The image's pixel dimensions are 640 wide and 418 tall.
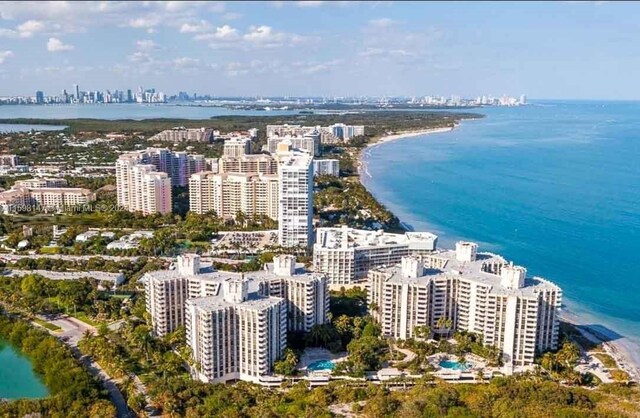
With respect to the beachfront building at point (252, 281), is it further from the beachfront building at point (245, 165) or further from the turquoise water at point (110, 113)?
the turquoise water at point (110, 113)

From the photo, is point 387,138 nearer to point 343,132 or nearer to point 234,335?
point 343,132

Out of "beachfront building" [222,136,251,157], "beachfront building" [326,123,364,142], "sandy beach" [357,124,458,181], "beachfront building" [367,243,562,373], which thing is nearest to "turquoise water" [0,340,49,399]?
"beachfront building" [367,243,562,373]

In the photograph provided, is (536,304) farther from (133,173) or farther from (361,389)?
(133,173)

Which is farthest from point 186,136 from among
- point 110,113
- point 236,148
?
point 110,113

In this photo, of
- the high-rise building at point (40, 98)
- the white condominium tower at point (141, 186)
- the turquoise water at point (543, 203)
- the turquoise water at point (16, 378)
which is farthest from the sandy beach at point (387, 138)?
the high-rise building at point (40, 98)

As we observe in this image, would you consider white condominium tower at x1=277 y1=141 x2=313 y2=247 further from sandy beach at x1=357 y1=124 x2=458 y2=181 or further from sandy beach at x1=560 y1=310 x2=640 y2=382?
sandy beach at x1=357 y1=124 x2=458 y2=181
